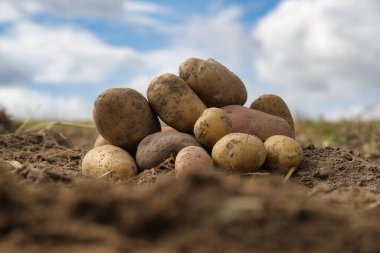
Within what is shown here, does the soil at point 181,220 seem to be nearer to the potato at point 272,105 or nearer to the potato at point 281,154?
the potato at point 281,154

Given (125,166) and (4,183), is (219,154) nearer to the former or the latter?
(125,166)

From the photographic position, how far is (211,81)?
13.8ft

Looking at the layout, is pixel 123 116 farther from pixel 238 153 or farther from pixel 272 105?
pixel 272 105

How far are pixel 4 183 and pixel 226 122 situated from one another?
214 centimetres

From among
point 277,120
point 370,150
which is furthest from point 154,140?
point 370,150

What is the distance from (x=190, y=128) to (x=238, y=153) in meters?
0.66

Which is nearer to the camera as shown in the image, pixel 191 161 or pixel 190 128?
pixel 191 161

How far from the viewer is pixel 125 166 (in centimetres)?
386

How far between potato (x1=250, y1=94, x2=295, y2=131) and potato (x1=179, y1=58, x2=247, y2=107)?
0.27m

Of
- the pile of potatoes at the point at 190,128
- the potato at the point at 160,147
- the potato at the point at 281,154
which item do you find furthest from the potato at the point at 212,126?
the potato at the point at 281,154

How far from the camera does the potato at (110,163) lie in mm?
3840

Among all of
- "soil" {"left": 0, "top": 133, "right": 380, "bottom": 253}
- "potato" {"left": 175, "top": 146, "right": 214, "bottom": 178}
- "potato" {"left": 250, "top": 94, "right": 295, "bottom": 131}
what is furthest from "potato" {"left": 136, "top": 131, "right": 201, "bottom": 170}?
"soil" {"left": 0, "top": 133, "right": 380, "bottom": 253}

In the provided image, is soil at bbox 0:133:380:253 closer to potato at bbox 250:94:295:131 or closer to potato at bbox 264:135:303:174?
potato at bbox 264:135:303:174

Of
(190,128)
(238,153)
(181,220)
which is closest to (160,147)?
(190,128)
